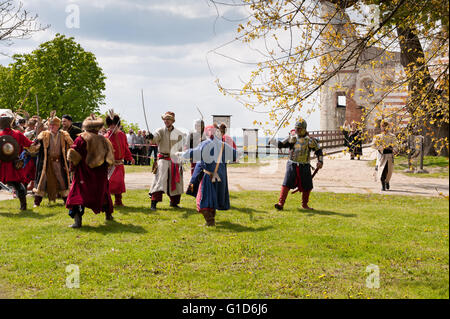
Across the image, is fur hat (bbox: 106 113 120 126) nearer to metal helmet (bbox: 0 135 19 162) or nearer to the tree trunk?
metal helmet (bbox: 0 135 19 162)

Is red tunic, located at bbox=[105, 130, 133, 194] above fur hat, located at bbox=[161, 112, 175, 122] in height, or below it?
below

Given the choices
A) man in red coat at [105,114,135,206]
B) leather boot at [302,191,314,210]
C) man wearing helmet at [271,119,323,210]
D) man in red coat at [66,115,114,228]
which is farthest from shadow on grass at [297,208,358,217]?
man in red coat at [66,115,114,228]

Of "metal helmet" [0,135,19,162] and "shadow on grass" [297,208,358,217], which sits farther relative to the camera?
"shadow on grass" [297,208,358,217]

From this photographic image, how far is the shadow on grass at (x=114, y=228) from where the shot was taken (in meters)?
7.20

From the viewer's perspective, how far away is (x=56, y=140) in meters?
9.33

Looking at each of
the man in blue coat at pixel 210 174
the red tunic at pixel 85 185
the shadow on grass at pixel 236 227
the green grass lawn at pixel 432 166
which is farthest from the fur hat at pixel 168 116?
the green grass lawn at pixel 432 166

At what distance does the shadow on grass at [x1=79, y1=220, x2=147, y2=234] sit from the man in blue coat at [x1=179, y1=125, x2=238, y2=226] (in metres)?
1.07

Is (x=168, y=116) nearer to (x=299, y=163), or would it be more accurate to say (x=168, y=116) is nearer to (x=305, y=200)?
(x=299, y=163)

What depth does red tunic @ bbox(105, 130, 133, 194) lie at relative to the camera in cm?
931

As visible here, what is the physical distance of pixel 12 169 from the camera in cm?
915

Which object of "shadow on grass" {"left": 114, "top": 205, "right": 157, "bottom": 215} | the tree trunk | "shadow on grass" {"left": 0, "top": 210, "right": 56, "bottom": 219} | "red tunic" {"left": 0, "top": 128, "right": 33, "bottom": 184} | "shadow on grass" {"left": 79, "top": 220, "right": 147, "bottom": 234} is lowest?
"shadow on grass" {"left": 79, "top": 220, "right": 147, "bottom": 234}

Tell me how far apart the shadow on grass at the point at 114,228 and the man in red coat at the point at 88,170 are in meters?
0.24

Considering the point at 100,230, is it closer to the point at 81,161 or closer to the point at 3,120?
the point at 81,161
